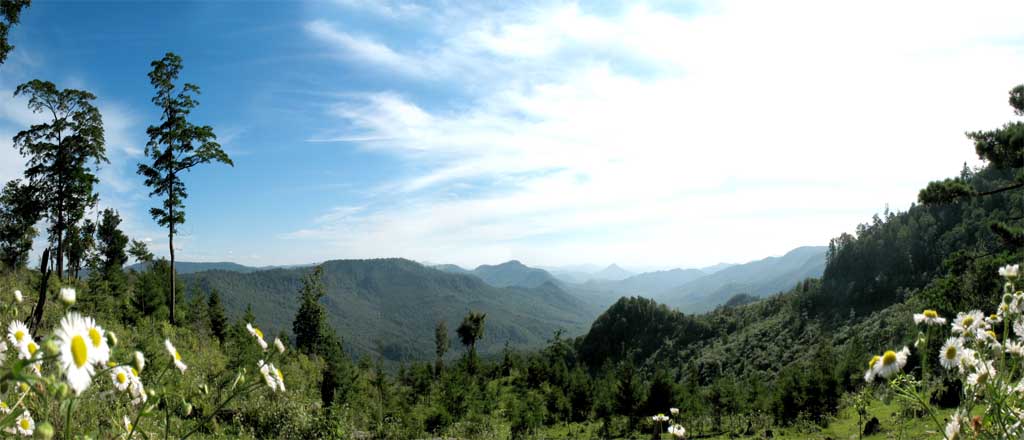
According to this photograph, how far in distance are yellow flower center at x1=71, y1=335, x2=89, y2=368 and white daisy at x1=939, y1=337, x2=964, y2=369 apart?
3356mm

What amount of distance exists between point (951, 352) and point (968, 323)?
1.00 ft

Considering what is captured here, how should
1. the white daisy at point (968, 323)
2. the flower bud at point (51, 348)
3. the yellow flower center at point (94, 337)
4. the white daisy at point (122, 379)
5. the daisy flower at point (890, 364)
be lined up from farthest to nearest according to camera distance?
the white daisy at point (968, 323), the daisy flower at point (890, 364), the white daisy at point (122, 379), the yellow flower center at point (94, 337), the flower bud at point (51, 348)

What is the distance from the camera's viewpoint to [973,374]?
7.00ft

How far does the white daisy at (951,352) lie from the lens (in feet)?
7.58

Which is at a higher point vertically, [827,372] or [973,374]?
[973,374]

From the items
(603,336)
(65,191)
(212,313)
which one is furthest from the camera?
(603,336)

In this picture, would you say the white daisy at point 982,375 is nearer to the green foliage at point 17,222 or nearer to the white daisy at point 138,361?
the white daisy at point 138,361

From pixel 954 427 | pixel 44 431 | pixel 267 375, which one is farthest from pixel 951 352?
pixel 44 431

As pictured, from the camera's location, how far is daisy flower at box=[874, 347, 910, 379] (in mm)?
2037

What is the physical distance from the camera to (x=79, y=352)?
1.21 meters

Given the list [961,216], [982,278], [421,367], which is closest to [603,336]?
[961,216]

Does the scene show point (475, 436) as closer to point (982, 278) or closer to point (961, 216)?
point (982, 278)

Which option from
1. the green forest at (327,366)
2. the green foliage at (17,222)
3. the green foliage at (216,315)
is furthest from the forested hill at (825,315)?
the green foliage at (17,222)

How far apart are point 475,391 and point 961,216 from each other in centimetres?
9984
